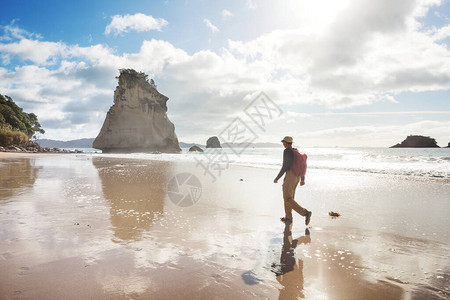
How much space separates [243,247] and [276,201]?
3961mm

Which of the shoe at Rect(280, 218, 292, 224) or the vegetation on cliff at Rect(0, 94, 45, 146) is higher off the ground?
the vegetation on cliff at Rect(0, 94, 45, 146)

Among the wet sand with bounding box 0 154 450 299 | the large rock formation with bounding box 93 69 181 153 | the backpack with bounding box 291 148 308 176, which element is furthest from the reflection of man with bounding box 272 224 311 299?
the large rock formation with bounding box 93 69 181 153

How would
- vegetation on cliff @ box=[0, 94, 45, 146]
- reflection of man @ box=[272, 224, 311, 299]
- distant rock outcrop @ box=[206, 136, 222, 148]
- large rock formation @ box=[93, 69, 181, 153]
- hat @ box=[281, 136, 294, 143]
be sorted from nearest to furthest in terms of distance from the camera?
1. reflection of man @ box=[272, 224, 311, 299]
2. hat @ box=[281, 136, 294, 143]
3. vegetation on cliff @ box=[0, 94, 45, 146]
4. large rock formation @ box=[93, 69, 181, 153]
5. distant rock outcrop @ box=[206, 136, 222, 148]

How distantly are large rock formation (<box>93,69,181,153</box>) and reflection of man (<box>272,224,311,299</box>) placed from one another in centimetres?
6212

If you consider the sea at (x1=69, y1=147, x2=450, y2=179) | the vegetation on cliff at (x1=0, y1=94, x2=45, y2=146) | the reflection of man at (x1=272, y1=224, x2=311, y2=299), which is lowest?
the reflection of man at (x1=272, y1=224, x2=311, y2=299)

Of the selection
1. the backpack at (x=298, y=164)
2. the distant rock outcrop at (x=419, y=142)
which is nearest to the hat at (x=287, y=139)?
the backpack at (x=298, y=164)

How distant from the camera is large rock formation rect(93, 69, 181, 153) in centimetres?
6066

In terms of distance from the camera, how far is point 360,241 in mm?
4461

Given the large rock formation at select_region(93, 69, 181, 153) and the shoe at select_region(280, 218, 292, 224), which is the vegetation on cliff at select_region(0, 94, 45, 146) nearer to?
the large rock formation at select_region(93, 69, 181, 153)

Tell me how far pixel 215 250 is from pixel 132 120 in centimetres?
6340

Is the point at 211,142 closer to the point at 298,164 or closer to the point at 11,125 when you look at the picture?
the point at 11,125

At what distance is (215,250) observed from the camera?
153 inches

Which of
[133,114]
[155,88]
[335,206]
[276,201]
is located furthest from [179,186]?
[155,88]

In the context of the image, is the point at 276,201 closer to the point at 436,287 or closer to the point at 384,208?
the point at 384,208
